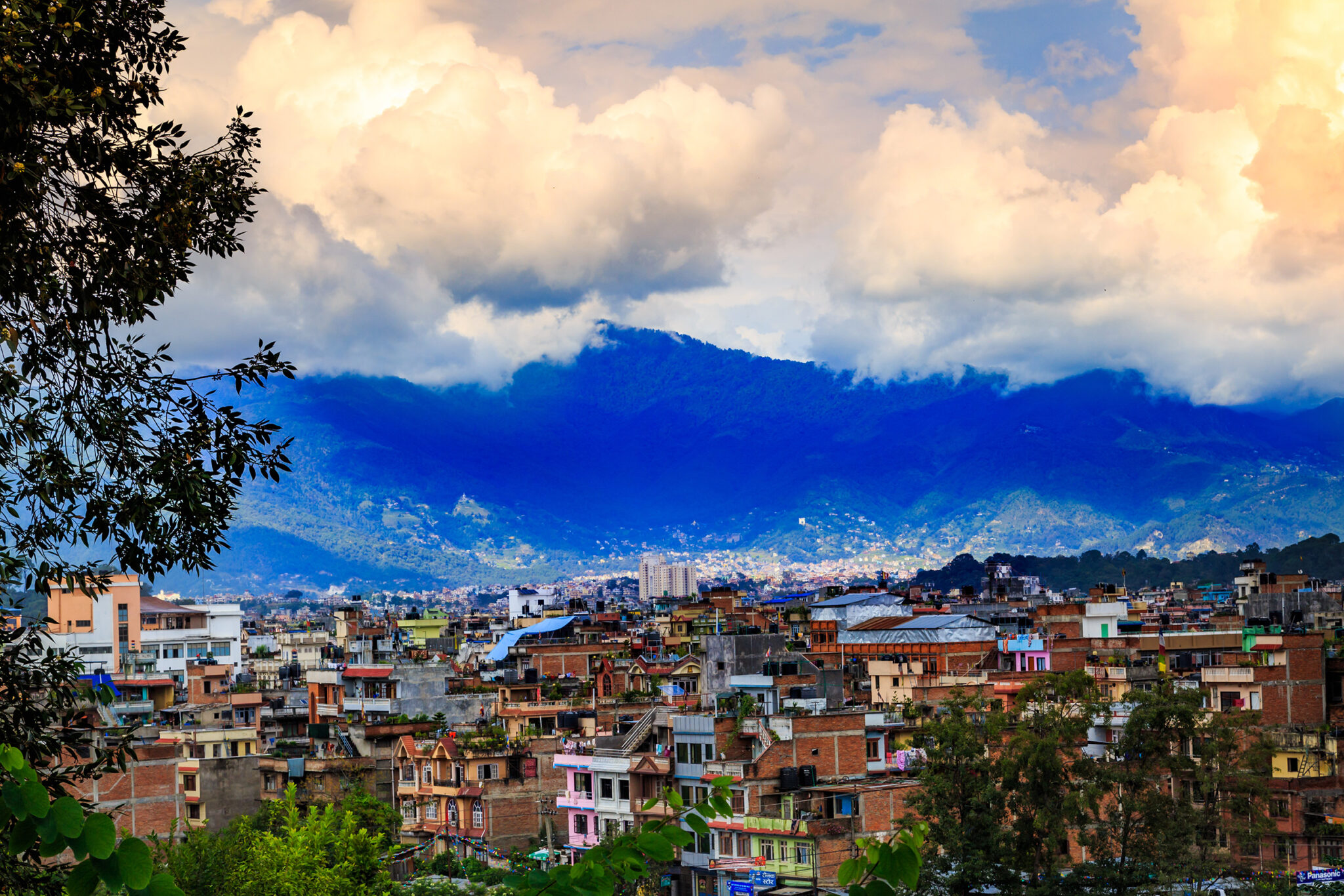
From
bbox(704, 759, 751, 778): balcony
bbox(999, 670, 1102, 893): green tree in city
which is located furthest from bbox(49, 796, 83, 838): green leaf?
bbox(704, 759, 751, 778): balcony

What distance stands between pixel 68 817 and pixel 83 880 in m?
0.28

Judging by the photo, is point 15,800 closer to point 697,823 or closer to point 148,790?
point 697,823

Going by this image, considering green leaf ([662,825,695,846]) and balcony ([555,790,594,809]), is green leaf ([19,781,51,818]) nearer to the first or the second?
green leaf ([662,825,695,846])

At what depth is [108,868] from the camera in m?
6.12

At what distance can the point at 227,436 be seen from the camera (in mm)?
12664

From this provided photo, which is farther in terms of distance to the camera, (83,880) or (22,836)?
(22,836)

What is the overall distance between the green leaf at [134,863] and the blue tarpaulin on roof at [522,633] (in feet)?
283

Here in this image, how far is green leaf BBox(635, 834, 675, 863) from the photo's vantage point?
7.24 meters

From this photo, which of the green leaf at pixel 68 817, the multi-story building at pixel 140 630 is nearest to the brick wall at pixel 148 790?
the multi-story building at pixel 140 630

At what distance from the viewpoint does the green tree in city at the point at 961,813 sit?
119ft

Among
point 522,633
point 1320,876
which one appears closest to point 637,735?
point 1320,876

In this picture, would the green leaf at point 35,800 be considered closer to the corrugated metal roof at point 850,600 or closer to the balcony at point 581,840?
the balcony at point 581,840

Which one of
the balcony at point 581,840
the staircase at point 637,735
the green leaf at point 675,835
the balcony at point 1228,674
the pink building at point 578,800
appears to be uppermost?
the green leaf at point 675,835

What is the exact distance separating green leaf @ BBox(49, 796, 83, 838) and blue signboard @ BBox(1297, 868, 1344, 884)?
39.1m
